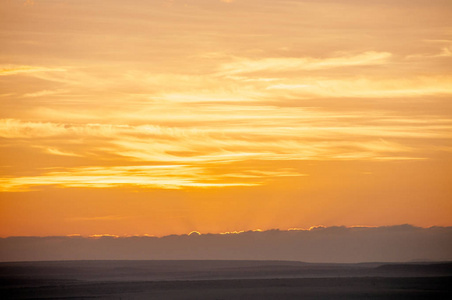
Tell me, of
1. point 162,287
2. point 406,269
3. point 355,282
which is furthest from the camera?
point 406,269

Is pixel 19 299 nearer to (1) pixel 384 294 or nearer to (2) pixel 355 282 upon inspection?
(1) pixel 384 294

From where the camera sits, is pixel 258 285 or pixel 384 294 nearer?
pixel 384 294

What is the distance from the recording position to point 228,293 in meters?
66.9

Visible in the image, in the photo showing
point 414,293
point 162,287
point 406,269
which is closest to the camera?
point 414,293

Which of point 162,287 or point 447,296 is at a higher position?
point 162,287

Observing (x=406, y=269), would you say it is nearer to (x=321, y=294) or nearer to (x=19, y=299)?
(x=321, y=294)

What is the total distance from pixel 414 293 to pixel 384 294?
112 inches

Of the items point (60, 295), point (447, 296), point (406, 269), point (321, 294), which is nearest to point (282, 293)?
point (321, 294)

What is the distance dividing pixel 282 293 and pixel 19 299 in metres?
20.7

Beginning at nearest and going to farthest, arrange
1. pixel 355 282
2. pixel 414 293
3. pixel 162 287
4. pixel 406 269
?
pixel 414 293 → pixel 162 287 → pixel 355 282 → pixel 406 269

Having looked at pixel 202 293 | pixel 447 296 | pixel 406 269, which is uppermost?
pixel 406 269

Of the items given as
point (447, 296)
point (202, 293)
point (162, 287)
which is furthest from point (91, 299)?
point (447, 296)

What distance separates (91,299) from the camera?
61.8m

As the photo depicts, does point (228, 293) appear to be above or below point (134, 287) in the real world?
below
